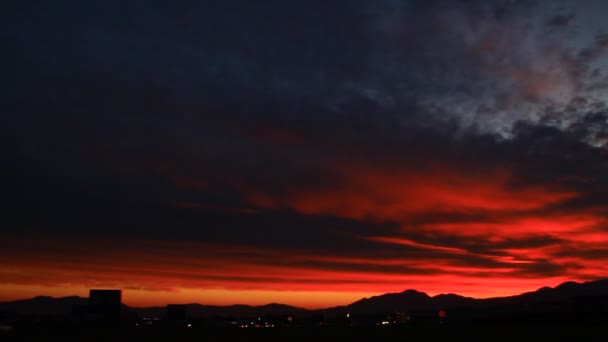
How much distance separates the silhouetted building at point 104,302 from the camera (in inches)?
4601

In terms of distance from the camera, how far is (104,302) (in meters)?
118

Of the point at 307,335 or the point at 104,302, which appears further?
the point at 104,302

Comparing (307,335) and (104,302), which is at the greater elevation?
(104,302)

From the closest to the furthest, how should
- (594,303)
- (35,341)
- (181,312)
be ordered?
1. (35,341)
2. (181,312)
3. (594,303)

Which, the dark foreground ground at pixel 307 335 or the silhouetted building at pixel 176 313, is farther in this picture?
the silhouetted building at pixel 176 313

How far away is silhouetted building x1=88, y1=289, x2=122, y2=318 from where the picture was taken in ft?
383

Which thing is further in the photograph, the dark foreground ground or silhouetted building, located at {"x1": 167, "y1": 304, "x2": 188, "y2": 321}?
silhouetted building, located at {"x1": 167, "y1": 304, "x2": 188, "y2": 321}

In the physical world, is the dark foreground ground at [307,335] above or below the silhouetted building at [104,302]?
below

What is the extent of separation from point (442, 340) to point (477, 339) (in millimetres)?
3905

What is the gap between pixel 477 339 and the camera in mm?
65125

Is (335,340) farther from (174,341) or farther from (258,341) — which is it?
(174,341)

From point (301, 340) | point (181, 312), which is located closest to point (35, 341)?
point (301, 340)

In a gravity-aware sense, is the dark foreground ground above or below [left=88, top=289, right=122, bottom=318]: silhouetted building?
below

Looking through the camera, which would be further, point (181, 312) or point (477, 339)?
point (181, 312)
